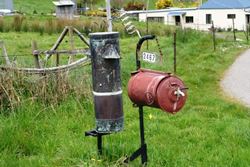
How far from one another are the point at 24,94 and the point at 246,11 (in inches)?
1690

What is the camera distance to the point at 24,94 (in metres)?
7.03

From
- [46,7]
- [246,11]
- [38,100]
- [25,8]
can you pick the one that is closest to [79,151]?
[38,100]

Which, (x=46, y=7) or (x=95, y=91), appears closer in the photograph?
(x=95, y=91)

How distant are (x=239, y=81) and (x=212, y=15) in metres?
39.2

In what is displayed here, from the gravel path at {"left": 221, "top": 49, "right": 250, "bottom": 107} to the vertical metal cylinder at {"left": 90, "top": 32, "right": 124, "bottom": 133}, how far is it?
4.82 meters

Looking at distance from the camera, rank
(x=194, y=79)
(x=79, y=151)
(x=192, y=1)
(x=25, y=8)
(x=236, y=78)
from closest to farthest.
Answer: (x=79, y=151), (x=194, y=79), (x=236, y=78), (x=25, y=8), (x=192, y=1)

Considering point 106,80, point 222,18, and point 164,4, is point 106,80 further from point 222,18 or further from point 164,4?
point 164,4

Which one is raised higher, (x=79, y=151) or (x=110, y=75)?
(x=110, y=75)

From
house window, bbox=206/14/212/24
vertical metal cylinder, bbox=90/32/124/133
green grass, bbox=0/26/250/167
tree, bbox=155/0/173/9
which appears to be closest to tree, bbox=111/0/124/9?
tree, bbox=155/0/173/9

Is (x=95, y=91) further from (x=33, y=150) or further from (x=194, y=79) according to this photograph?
(x=194, y=79)

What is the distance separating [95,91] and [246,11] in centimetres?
4476

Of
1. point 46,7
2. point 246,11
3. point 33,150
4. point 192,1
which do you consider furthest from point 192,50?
point 192,1

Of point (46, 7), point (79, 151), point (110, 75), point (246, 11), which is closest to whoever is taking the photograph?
point (110, 75)

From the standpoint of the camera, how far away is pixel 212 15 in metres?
50.6
